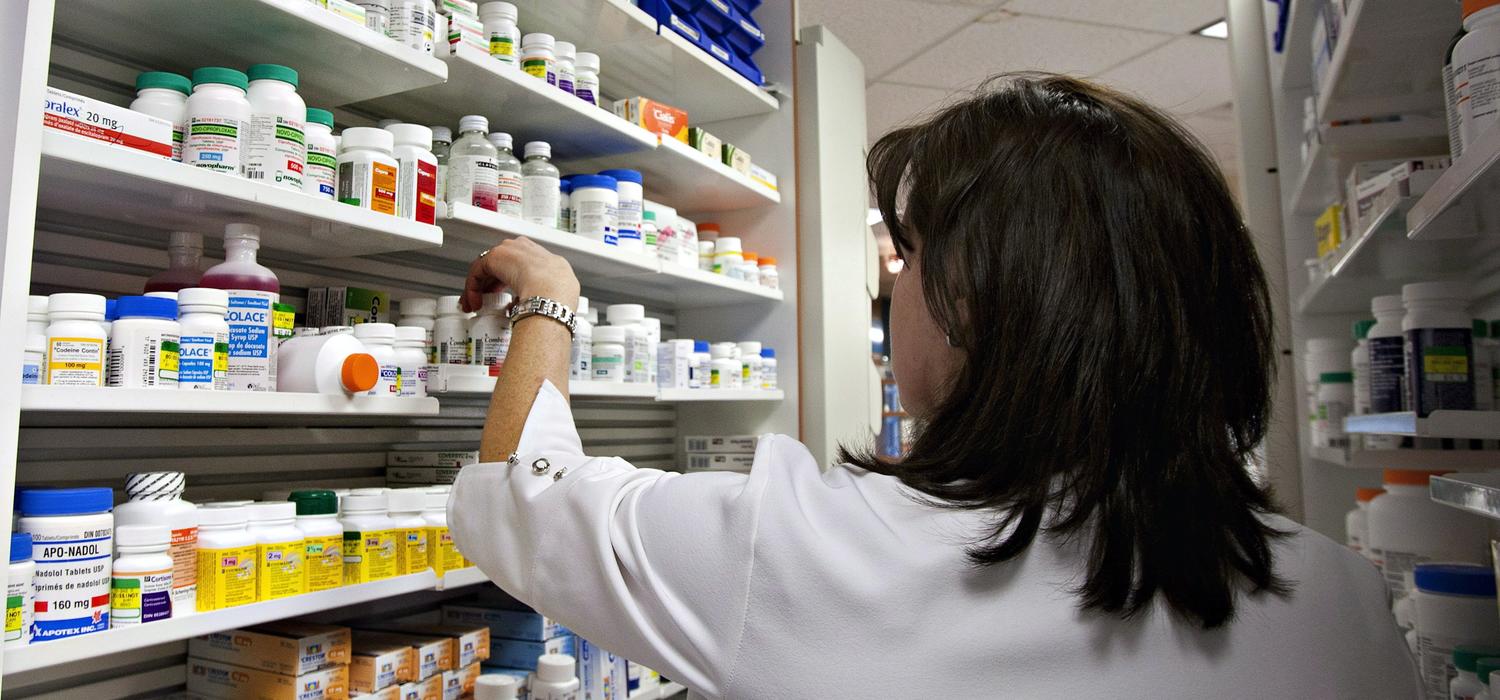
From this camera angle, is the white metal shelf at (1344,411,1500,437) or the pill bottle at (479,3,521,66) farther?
the pill bottle at (479,3,521,66)

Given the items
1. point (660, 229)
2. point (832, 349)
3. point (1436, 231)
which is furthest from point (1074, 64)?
point (1436, 231)

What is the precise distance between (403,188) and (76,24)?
0.55 m

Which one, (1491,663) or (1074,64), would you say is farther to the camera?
(1074,64)

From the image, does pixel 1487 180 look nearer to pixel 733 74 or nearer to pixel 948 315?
pixel 948 315

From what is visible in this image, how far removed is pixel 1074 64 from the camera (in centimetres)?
492

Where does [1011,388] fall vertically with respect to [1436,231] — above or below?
below

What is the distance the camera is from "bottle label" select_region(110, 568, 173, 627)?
1.25 m

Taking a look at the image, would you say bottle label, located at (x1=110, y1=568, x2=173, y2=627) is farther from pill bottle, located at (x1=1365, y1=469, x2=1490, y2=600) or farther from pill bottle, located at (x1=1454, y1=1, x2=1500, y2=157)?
pill bottle, located at (x1=1365, y1=469, x2=1490, y2=600)

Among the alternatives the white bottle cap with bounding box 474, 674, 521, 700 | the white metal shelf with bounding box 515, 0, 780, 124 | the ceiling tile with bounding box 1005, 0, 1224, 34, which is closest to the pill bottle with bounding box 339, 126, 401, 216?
the white metal shelf with bounding box 515, 0, 780, 124

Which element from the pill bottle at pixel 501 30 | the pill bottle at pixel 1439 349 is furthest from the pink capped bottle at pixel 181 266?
the pill bottle at pixel 1439 349

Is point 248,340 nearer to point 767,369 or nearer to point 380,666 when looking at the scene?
point 380,666

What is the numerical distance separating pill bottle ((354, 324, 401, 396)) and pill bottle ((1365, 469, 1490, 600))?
2078 mm

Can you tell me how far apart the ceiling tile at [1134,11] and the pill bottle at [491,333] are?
313 centimetres

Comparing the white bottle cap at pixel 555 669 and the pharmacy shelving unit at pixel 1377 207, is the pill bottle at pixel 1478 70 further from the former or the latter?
the white bottle cap at pixel 555 669
